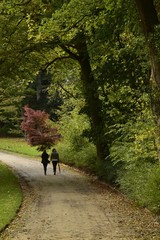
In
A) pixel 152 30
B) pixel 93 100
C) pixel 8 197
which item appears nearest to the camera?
pixel 152 30

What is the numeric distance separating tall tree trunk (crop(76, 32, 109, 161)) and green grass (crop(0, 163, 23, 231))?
5.21 meters

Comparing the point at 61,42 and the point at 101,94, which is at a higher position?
the point at 61,42

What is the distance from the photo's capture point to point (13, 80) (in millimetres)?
23422

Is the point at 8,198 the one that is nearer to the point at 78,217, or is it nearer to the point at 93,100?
the point at 78,217

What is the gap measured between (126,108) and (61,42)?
5297mm

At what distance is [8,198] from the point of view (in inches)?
645

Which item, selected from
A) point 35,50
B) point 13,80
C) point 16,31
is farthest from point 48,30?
point 13,80

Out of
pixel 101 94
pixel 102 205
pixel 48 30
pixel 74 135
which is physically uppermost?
pixel 48 30

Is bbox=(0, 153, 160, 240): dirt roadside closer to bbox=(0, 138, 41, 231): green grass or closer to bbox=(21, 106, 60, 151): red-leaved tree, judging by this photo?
bbox=(0, 138, 41, 231): green grass

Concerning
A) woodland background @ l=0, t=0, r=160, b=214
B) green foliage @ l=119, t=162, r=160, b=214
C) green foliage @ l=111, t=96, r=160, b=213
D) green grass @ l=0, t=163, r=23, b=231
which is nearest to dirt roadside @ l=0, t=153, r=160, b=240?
green grass @ l=0, t=163, r=23, b=231

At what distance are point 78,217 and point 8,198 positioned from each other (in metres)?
4.48

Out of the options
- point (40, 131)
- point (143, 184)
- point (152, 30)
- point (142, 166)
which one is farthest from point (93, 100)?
point (40, 131)

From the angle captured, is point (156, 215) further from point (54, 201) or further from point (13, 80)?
point (13, 80)

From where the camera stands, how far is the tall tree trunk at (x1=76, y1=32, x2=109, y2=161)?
21577 mm
